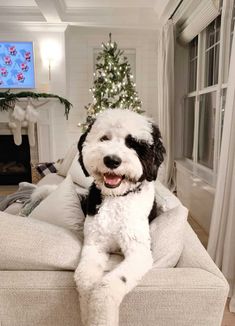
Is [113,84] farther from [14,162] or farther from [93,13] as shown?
[14,162]

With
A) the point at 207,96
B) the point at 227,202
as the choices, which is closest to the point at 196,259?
the point at 227,202

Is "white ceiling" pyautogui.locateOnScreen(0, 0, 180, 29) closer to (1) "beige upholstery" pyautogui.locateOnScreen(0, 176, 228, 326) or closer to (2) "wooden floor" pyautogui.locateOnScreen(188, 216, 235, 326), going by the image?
(2) "wooden floor" pyautogui.locateOnScreen(188, 216, 235, 326)

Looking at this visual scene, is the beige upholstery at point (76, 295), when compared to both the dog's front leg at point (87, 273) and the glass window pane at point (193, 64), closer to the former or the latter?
the dog's front leg at point (87, 273)

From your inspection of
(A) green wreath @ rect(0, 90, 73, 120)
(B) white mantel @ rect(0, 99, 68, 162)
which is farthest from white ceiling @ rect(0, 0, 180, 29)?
(B) white mantel @ rect(0, 99, 68, 162)

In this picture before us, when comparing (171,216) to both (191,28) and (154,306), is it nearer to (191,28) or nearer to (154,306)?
(154,306)

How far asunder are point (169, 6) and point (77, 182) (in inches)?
113

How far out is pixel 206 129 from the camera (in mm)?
3572

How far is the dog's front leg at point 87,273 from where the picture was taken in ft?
2.54

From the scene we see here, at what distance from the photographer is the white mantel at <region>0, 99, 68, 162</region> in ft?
14.6

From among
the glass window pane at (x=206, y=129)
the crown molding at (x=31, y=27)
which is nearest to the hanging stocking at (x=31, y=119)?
the crown molding at (x=31, y=27)

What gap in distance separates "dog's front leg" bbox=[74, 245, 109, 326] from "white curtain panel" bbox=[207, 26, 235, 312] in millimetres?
1161

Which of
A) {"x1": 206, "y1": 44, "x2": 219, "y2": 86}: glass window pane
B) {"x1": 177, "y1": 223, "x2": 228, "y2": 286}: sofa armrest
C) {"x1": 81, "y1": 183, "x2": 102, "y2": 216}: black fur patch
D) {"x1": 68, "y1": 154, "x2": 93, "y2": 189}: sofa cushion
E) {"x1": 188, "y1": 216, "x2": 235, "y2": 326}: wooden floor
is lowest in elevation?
{"x1": 188, "y1": 216, "x2": 235, "y2": 326}: wooden floor

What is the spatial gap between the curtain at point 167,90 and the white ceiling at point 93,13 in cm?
34

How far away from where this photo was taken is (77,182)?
7.93 feet
